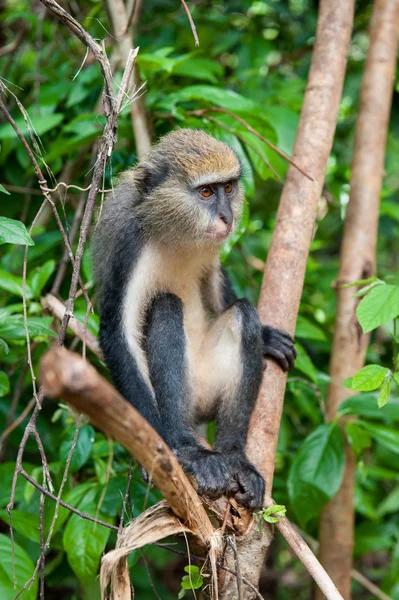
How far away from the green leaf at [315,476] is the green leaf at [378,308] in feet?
5.08

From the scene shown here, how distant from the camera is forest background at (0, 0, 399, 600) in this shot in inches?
166

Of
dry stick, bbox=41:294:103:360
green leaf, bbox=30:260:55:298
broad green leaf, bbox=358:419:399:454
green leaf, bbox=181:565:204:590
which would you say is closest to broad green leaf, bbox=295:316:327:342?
broad green leaf, bbox=358:419:399:454

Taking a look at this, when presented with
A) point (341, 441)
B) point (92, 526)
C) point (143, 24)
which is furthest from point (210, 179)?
point (143, 24)

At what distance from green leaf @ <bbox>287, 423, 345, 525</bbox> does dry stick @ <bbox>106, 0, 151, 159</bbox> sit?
237 cm

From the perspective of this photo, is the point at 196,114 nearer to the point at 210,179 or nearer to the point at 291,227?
the point at 210,179

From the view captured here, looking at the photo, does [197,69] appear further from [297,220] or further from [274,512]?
[274,512]

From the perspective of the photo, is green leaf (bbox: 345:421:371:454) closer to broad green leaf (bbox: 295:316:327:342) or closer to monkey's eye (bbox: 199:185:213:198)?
broad green leaf (bbox: 295:316:327:342)

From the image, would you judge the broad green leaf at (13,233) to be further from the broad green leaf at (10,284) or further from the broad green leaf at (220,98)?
A: the broad green leaf at (220,98)

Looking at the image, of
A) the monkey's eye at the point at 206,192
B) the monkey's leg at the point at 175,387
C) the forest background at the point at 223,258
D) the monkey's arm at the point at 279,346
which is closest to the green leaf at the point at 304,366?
the forest background at the point at 223,258

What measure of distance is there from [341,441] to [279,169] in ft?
6.27

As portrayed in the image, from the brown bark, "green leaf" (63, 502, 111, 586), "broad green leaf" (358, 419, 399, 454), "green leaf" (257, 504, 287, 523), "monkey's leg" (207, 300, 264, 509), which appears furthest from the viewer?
the brown bark

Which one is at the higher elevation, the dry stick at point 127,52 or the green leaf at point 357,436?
the dry stick at point 127,52

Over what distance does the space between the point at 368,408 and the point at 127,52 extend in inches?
119

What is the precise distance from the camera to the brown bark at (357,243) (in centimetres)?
531
